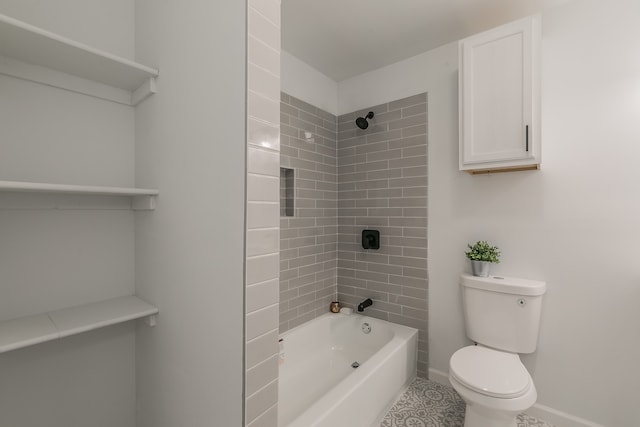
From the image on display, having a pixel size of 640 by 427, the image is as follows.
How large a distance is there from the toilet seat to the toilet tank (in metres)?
0.11

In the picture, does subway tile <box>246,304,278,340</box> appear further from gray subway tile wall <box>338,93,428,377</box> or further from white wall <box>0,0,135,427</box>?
gray subway tile wall <box>338,93,428,377</box>

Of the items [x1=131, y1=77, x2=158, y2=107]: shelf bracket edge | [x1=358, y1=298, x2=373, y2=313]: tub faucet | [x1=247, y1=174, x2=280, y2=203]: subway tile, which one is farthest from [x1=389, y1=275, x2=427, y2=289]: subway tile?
[x1=131, y1=77, x2=158, y2=107]: shelf bracket edge

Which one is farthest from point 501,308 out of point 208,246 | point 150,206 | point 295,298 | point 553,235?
point 150,206

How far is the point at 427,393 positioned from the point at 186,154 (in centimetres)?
224

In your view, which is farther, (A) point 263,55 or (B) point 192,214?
(B) point 192,214

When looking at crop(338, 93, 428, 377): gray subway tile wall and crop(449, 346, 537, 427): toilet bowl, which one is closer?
crop(449, 346, 537, 427): toilet bowl

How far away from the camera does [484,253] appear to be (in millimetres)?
A: 1901

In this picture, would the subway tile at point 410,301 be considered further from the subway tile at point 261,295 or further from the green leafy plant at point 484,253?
the subway tile at point 261,295

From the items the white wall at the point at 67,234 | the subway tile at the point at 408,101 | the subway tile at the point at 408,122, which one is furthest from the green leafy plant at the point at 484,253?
the white wall at the point at 67,234

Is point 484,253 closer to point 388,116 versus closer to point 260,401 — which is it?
point 388,116

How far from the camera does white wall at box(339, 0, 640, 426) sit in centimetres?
157

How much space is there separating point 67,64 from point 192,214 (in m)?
0.80

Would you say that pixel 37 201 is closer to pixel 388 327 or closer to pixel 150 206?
pixel 150 206

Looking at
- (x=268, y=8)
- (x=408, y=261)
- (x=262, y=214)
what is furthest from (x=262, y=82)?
(x=408, y=261)
